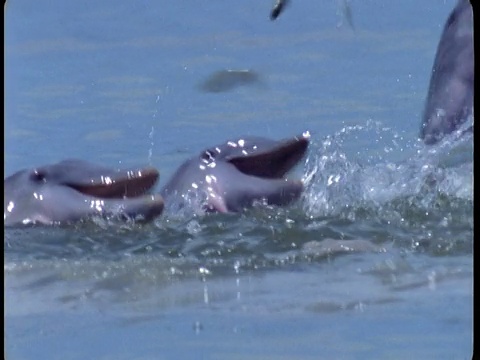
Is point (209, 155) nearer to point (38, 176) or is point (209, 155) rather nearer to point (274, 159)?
point (274, 159)

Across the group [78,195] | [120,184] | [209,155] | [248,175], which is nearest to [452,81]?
[248,175]

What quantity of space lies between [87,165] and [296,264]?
160 centimetres

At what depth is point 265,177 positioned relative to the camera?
769 cm

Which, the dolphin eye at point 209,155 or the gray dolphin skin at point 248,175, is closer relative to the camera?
the gray dolphin skin at point 248,175

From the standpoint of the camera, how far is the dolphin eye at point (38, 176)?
24.5ft

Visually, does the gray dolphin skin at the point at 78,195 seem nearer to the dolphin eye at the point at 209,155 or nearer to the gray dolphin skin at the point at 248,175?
the gray dolphin skin at the point at 248,175

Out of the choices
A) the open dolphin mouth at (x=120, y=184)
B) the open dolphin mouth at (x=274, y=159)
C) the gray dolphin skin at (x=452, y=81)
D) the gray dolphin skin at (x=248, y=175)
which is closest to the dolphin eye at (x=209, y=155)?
the gray dolphin skin at (x=248, y=175)

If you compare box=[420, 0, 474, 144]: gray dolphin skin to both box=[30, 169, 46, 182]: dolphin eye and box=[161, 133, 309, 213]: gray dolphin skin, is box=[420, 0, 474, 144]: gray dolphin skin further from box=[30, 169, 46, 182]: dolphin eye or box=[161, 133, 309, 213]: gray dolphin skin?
box=[30, 169, 46, 182]: dolphin eye

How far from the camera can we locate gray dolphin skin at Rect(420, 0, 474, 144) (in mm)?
7781

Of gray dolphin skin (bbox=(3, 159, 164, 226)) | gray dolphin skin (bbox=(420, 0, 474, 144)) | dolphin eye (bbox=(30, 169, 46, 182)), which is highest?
gray dolphin skin (bbox=(420, 0, 474, 144))

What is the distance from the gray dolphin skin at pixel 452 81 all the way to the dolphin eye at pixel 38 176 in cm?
201

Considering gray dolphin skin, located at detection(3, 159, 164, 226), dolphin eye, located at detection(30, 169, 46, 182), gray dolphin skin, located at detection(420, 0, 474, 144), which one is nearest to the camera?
gray dolphin skin, located at detection(3, 159, 164, 226)

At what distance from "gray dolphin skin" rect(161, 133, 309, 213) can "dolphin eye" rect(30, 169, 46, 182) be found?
2.26 feet

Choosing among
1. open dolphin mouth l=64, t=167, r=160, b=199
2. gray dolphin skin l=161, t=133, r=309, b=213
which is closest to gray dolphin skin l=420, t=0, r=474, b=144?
gray dolphin skin l=161, t=133, r=309, b=213
